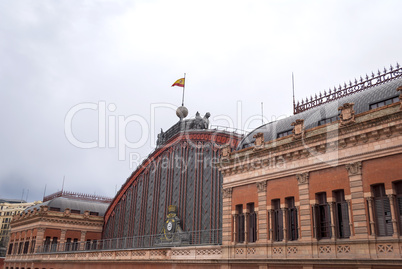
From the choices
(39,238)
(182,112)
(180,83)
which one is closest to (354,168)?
(180,83)

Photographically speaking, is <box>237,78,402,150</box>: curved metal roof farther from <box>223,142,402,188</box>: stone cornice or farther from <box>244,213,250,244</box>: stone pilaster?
<box>244,213,250,244</box>: stone pilaster

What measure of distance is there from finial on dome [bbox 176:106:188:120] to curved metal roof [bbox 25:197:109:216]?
26.1m

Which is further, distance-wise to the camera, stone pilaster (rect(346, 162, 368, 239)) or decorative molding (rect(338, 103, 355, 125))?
decorative molding (rect(338, 103, 355, 125))

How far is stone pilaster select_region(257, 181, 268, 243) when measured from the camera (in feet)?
86.7

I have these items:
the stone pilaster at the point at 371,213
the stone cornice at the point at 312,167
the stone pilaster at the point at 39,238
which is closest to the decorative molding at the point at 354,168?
the stone cornice at the point at 312,167

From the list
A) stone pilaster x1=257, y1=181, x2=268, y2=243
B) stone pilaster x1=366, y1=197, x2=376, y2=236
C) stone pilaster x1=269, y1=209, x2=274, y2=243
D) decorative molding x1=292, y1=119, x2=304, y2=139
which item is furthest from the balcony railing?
stone pilaster x1=366, y1=197, x2=376, y2=236

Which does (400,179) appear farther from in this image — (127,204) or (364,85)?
(127,204)

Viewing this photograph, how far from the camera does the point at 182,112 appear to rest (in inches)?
2094

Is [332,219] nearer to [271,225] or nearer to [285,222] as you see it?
[285,222]

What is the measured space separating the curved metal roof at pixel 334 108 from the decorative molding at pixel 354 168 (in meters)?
5.01

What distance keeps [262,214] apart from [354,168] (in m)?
7.65

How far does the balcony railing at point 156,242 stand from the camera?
121 ft

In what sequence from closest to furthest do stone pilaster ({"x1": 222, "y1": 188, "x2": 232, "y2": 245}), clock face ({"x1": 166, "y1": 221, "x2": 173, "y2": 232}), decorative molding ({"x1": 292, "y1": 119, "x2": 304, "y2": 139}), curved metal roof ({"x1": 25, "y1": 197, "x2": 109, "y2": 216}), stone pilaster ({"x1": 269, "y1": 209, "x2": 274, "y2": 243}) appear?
1. decorative molding ({"x1": 292, "y1": 119, "x2": 304, "y2": 139})
2. stone pilaster ({"x1": 269, "y1": 209, "x2": 274, "y2": 243})
3. stone pilaster ({"x1": 222, "y1": 188, "x2": 232, "y2": 245})
4. clock face ({"x1": 166, "y1": 221, "x2": 173, "y2": 232})
5. curved metal roof ({"x1": 25, "y1": 197, "x2": 109, "y2": 216})

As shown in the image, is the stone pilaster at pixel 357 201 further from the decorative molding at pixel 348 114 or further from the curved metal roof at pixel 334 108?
the curved metal roof at pixel 334 108
